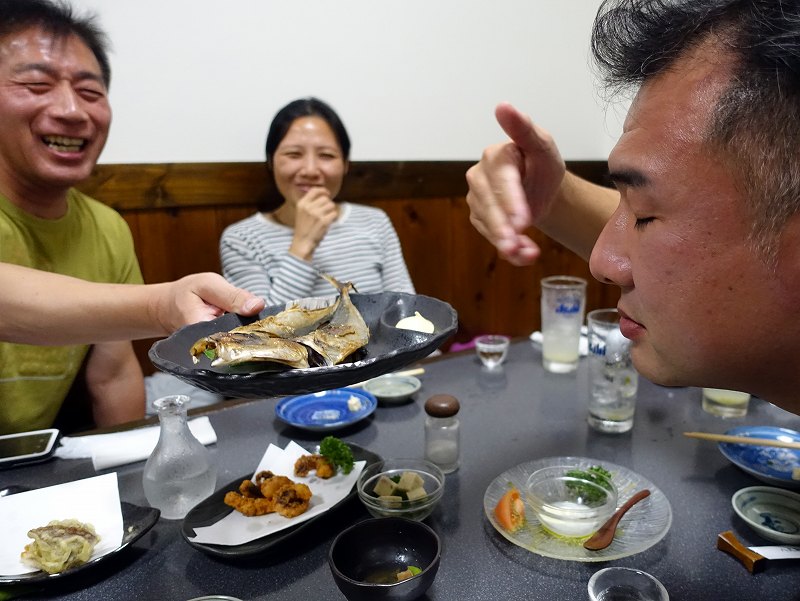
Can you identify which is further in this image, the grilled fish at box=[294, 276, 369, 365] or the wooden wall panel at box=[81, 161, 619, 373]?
the wooden wall panel at box=[81, 161, 619, 373]

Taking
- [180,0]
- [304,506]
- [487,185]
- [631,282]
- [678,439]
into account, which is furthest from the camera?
[180,0]

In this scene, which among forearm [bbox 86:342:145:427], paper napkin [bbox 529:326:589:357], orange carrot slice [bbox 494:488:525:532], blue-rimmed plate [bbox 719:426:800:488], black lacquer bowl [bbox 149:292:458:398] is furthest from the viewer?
forearm [bbox 86:342:145:427]

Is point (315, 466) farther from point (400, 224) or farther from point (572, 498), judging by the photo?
point (400, 224)

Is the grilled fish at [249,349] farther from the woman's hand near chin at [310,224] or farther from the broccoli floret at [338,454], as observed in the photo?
the woman's hand near chin at [310,224]

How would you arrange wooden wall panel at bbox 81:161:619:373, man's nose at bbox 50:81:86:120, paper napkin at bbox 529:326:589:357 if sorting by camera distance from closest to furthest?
1. man's nose at bbox 50:81:86:120
2. paper napkin at bbox 529:326:589:357
3. wooden wall panel at bbox 81:161:619:373

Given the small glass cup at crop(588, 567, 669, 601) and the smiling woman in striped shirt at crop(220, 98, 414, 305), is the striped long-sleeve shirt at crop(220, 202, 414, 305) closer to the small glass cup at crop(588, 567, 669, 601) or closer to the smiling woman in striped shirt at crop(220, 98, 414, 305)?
the smiling woman in striped shirt at crop(220, 98, 414, 305)

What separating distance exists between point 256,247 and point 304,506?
170 centimetres

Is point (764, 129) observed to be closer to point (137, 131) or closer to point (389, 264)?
point (389, 264)

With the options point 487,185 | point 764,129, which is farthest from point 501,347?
point 764,129

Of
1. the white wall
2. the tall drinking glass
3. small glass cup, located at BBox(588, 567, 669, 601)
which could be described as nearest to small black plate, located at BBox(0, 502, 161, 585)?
small glass cup, located at BBox(588, 567, 669, 601)

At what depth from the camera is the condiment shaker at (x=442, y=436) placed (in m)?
1.24

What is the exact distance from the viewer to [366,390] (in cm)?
166

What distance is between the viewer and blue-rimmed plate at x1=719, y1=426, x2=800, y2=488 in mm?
1131

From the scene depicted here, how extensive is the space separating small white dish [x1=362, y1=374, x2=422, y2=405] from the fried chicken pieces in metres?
0.51
